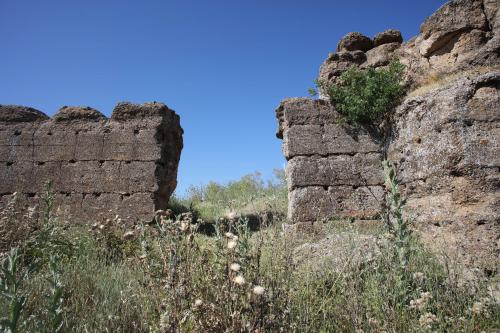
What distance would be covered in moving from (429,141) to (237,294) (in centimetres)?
448

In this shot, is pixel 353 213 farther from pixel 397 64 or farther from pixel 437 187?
pixel 397 64

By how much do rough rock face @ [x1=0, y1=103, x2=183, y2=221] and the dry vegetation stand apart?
12.7 feet

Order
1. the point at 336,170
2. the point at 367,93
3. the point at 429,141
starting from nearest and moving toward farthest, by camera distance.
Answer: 1. the point at 429,141
2. the point at 367,93
3. the point at 336,170

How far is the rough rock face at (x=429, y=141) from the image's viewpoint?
464cm

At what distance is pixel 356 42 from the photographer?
28.1 feet

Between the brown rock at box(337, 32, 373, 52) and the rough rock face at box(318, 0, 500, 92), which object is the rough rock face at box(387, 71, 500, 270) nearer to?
the rough rock face at box(318, 0, 500, 92)

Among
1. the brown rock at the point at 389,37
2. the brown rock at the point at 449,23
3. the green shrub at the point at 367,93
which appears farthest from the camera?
the brown rock at the point at 389,37

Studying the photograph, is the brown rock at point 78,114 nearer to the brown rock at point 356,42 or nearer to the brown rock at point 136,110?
the brown rock at point 136,110

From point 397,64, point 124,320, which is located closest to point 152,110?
point 397,64

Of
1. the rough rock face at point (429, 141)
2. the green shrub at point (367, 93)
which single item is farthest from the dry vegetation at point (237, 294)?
the green shrub at point (367, 93)

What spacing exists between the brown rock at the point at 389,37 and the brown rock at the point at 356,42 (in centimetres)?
24

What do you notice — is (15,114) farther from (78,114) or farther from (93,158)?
(93,158)

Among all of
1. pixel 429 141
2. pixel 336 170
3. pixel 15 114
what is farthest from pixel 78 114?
pixel 429 141

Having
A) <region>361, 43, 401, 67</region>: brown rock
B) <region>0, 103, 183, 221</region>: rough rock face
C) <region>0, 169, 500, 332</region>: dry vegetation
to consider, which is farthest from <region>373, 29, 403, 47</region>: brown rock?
<region>0, 169, 500, 332</region>: dry vegetation
